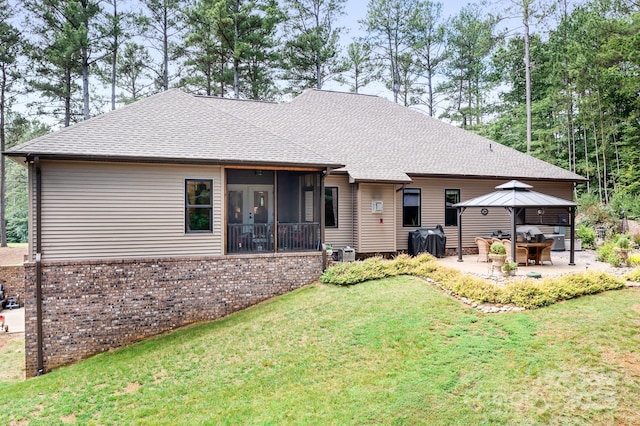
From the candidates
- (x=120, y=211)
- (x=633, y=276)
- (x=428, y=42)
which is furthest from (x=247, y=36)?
(x=633, y=276)

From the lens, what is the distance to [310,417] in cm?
583

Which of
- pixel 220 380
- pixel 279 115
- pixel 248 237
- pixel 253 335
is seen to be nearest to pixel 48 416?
pixel 220 380

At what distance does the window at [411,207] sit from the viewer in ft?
46.6

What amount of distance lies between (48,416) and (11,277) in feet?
45.3

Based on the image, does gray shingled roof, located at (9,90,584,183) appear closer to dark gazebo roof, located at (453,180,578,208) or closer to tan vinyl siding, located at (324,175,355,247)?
tan vinyl siding, located at (324,175,355,247)

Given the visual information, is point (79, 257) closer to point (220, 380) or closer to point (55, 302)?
point (55, 302)

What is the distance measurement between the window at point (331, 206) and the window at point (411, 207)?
2.54 meters

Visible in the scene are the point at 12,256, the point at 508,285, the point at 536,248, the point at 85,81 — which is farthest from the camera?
the point at 85,81

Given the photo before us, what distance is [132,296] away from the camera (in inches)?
378

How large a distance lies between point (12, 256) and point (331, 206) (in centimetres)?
1781

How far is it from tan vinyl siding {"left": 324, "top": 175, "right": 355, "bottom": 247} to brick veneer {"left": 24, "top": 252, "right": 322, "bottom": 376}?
2.56 m

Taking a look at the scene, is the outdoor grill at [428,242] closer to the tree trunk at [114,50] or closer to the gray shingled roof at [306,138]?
the gray shingled roof at [306,138]

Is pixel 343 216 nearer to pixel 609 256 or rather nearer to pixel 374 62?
pixel 609 256

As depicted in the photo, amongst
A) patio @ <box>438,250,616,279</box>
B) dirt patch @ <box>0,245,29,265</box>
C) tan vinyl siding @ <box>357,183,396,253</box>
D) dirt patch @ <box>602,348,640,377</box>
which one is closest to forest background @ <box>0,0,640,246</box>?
dirt patch @ <box>0,245,29,265</box>
